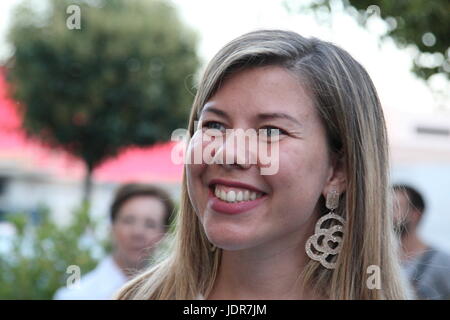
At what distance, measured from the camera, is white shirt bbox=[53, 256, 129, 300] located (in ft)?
12.1

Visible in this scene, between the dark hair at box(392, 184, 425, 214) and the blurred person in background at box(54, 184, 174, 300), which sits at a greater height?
the dark hair at box(392, 184, 425, 214)

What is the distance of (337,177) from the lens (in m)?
1.79

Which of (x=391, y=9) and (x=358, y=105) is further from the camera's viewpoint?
(x=391, y=9)

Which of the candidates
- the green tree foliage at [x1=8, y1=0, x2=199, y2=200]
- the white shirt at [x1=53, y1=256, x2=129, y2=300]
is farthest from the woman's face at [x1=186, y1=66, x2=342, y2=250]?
the green tree foliage at [x1=8, y1=0, x2=199, y2=200]

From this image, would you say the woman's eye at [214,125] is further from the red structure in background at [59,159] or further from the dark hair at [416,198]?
the red structure in background at [59,159]

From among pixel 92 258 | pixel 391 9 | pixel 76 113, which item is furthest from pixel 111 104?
pixel 391 9

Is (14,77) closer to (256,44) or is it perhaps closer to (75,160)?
(75,160)

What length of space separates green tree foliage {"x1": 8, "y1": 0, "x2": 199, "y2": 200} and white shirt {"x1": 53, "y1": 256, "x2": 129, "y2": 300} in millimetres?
12114

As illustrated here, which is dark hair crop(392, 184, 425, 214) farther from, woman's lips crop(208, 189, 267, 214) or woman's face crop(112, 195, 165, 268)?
woman's lips crop(208, 189, 267, 214)

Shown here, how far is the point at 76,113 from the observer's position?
16922 millimetres

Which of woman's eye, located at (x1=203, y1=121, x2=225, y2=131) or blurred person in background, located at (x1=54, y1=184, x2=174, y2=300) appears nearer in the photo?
woman's eye, located at (x1=203, y1=121, x2=225, y2=131)

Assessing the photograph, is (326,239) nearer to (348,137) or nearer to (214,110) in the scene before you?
(348,137)
